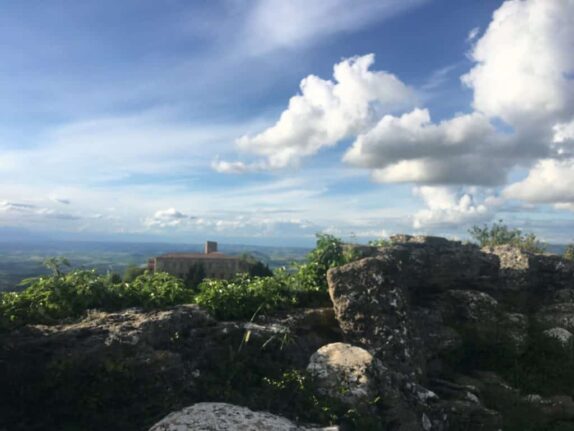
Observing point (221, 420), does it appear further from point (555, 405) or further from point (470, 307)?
point (470, 307)

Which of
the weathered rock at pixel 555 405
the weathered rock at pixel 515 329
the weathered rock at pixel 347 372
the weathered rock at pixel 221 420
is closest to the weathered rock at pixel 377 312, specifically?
the weathered rock at pixel 347 372

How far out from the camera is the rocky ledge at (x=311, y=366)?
8.33m

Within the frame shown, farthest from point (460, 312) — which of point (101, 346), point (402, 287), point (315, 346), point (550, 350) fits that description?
point (101, 346)

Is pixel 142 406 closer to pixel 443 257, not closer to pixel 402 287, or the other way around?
pixel 402 287

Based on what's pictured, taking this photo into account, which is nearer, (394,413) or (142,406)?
(142,406)

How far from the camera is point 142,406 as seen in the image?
8484 millimetres

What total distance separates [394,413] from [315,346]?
248cm

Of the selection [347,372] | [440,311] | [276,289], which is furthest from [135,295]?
[440,311]

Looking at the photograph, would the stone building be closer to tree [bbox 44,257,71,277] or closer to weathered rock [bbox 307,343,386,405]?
tree [bbox 44,257,71,277]

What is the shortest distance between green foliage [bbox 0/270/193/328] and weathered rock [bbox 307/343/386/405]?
393cm

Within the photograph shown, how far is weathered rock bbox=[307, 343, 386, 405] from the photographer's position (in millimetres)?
9336

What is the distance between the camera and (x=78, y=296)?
11.1m

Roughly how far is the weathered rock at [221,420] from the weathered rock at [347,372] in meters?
1.15

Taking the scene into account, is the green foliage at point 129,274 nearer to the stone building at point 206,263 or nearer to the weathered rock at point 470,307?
the weathered rock at point 470,307
